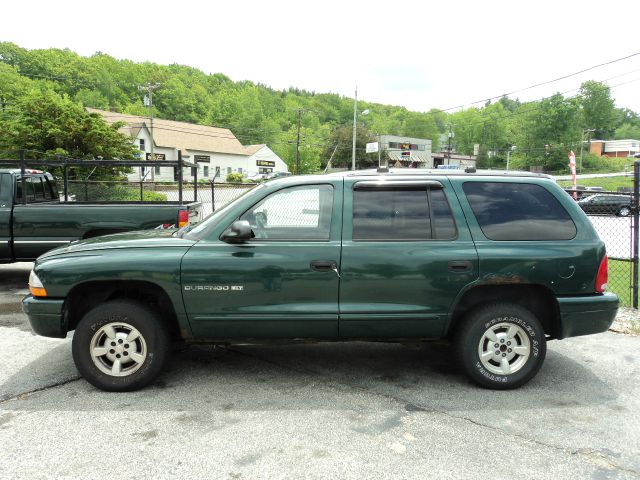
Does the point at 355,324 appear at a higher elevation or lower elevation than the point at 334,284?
lower

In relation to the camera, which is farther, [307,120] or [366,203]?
[307,120]

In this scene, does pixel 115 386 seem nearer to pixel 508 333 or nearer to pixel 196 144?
pixel 508 333

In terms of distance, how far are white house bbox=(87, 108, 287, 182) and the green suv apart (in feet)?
160

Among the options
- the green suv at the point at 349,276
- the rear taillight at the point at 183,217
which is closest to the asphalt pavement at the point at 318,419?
the green suv at the point at 349,276

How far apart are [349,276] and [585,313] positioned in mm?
1980

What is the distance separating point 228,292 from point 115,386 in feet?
3.91

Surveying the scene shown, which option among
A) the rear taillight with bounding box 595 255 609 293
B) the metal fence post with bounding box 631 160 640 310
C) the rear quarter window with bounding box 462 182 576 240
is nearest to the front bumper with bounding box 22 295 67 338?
the rear quarter window with bounding box 462 182 576 240

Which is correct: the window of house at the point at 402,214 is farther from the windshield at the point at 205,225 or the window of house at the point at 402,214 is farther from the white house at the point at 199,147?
the white house at the point at 199,147

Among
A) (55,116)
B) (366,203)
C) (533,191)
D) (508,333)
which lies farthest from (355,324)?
(55,116)

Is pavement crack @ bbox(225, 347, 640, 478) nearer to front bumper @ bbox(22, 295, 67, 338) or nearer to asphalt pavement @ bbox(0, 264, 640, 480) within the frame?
asphalt pavement @ bbox(0, 264, 640, 480)

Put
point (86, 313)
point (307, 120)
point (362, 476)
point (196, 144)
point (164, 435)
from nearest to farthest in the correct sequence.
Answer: point (362, 476)
point (164, 435)
point (86, 313)
point (196, 144)
point (307, 120)

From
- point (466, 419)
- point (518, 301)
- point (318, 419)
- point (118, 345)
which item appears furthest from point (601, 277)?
point (118, 345)

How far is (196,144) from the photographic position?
66812 mm

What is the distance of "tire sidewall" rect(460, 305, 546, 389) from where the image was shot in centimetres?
399
